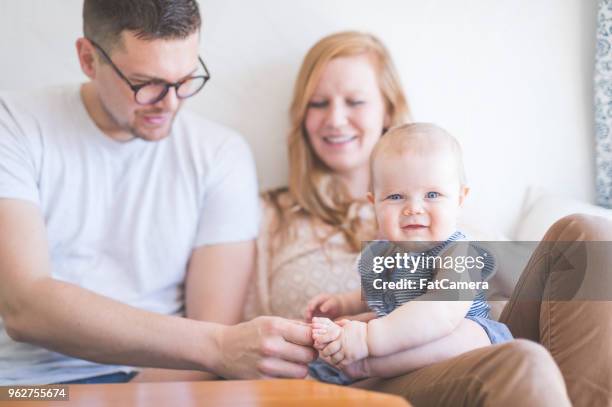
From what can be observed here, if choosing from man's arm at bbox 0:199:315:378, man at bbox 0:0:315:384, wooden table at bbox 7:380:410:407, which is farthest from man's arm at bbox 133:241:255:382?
wooden table at bbox 7:380:410:407

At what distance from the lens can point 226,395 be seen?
3.19ft

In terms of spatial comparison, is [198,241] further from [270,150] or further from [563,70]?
[563,70]

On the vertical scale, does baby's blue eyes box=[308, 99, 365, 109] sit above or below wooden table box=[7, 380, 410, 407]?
above

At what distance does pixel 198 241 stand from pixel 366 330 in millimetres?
653

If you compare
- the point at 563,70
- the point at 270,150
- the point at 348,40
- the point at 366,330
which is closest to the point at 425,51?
the point at 348,40

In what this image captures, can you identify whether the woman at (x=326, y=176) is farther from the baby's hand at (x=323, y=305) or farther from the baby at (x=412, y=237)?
the baby at (x=412, y=237)

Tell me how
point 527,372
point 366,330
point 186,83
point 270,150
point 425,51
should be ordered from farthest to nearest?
1. point 270,150
2. point 425,51
3. point 186,83
4. point 366,330
5. point 527,372

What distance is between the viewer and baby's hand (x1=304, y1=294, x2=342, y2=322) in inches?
50.5

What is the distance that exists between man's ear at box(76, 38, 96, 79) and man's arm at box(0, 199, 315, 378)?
0.37 metres

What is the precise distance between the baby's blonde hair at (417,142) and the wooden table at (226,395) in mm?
388

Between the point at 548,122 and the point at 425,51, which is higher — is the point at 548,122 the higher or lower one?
the lower one

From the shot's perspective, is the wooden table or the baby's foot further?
the baby's foot

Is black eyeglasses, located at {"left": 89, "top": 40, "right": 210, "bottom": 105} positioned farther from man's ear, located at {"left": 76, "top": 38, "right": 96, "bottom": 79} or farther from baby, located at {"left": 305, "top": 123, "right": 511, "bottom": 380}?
baby, located at {"left": 305, "top": 123, "right": 511, "bottom": 380}

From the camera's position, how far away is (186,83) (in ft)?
4.75
